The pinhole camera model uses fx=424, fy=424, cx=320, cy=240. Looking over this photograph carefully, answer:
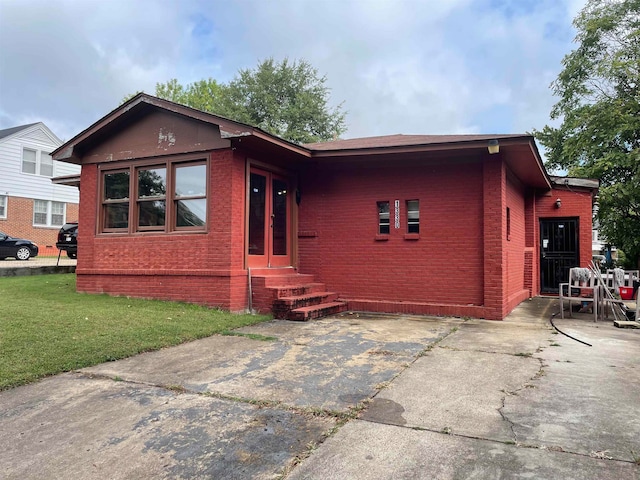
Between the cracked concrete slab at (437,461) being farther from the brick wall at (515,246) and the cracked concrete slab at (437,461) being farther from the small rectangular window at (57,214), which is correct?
the small rectangular window at (57,214)

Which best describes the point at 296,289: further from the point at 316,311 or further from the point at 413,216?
the point at 413,216

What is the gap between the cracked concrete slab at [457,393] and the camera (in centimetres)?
300

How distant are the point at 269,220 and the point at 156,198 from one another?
2.32 m

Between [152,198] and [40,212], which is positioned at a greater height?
[40,212]

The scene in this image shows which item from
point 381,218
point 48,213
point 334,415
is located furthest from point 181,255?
point 48,213

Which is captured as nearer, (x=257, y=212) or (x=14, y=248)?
(x=257, y=212)

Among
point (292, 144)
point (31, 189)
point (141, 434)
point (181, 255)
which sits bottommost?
point (141, 434)

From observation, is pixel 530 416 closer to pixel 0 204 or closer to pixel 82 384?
pixel 82 384

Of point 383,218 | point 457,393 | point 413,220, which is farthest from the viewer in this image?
point 383,218

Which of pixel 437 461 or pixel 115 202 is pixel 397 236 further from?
pixel 437 461

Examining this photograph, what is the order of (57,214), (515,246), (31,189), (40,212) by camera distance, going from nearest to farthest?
(515,246) → (31,189) → (40,212) → (57,214)

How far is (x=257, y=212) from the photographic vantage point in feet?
28.0

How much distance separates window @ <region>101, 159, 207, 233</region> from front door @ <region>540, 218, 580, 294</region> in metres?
9.62

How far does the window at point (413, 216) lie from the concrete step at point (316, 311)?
82.8 inches
